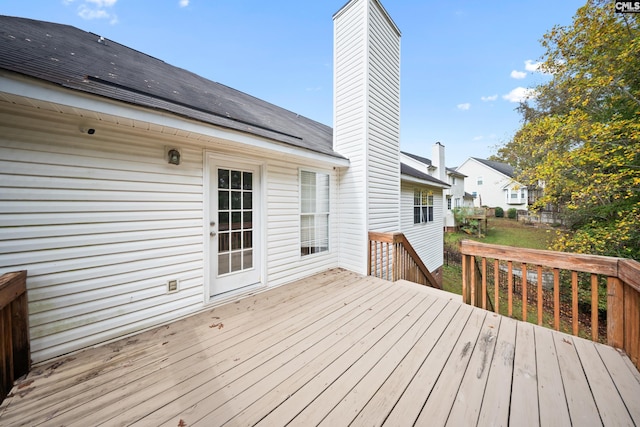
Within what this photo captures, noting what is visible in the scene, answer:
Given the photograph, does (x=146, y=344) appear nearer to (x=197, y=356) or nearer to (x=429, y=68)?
(x=197, y=356)

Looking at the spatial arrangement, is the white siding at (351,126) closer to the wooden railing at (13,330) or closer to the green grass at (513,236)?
the wooden railing at (13,330)

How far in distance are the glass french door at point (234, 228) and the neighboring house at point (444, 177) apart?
740cm

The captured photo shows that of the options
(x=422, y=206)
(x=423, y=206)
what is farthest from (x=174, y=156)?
(x=423, y=206)

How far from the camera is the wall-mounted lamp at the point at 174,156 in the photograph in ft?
8.53

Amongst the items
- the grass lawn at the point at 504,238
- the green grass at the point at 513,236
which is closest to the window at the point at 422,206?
the grass lawn at the point at 504,238

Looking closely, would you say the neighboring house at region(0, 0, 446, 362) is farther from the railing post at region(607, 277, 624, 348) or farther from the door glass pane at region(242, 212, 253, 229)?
the railing post at region(607, 277, 624, 348)

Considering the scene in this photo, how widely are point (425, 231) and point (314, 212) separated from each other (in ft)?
18.1

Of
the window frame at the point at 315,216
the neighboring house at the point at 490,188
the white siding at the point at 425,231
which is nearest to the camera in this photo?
the window frame at the point at 315,216

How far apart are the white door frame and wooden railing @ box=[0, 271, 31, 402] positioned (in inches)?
55.6

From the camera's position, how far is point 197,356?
196 cm

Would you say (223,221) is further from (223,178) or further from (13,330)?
(13,330)

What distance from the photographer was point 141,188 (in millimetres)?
2434

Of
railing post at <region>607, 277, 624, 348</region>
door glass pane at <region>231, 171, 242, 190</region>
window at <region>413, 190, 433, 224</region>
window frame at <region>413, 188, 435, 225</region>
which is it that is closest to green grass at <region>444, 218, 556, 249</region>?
window frame at <region>413, 188, 435, 225</region>

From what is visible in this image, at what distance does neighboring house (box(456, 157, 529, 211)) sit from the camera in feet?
71.8
